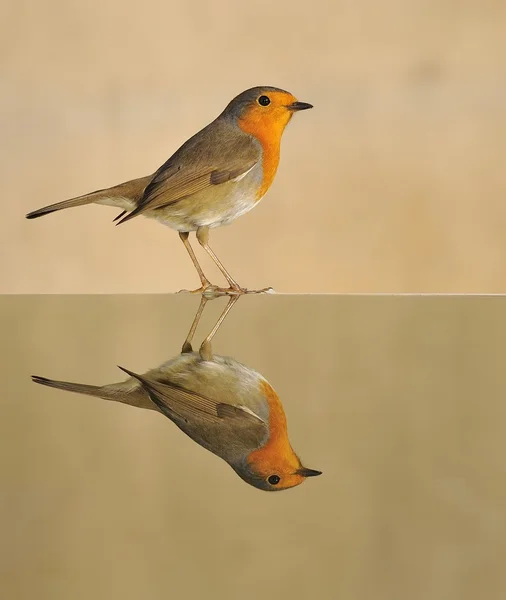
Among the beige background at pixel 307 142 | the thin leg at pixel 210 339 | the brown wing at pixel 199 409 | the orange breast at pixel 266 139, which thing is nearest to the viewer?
the brown wing at pixel 199 409

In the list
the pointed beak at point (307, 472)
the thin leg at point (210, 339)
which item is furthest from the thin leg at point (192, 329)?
the pointed beak at point (307, 472)

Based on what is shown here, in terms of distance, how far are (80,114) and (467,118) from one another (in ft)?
4.81

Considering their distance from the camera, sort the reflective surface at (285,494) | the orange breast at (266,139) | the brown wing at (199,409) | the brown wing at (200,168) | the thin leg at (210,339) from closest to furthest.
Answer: the reflective surface at (285,494) < the brown wing at (199,409) < the thin leg at (210,339) < the brown wing at (200,168) < the orange breast at (266,139)

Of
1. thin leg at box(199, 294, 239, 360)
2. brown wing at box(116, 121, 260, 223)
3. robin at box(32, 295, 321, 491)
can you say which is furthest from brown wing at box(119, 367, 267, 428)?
brown wing at box(116, 121, 260, 223)

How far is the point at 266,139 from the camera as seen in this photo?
1768 mm

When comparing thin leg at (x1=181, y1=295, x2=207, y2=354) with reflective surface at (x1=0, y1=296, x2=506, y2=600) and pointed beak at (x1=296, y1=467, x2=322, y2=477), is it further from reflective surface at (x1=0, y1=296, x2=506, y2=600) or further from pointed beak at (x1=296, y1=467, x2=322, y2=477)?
pointed beak at (x1=296, y1=467, x2=322, y2=477)

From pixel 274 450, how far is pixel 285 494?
0.18ft

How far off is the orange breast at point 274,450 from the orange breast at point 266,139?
118 centimetres

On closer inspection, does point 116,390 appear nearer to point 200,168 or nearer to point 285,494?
point 285,494

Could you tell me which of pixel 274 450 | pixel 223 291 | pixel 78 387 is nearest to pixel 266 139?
pixel 223 291

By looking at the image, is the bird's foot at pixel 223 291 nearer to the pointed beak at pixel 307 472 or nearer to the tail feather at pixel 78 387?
the tail feather at pixel 78 387

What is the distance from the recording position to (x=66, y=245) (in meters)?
3.49

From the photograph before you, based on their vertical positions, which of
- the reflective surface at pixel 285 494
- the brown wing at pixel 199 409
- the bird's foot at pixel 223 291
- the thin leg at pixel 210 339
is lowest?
the reflective surface at pixel 285 494

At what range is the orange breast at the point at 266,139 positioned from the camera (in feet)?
5.69
